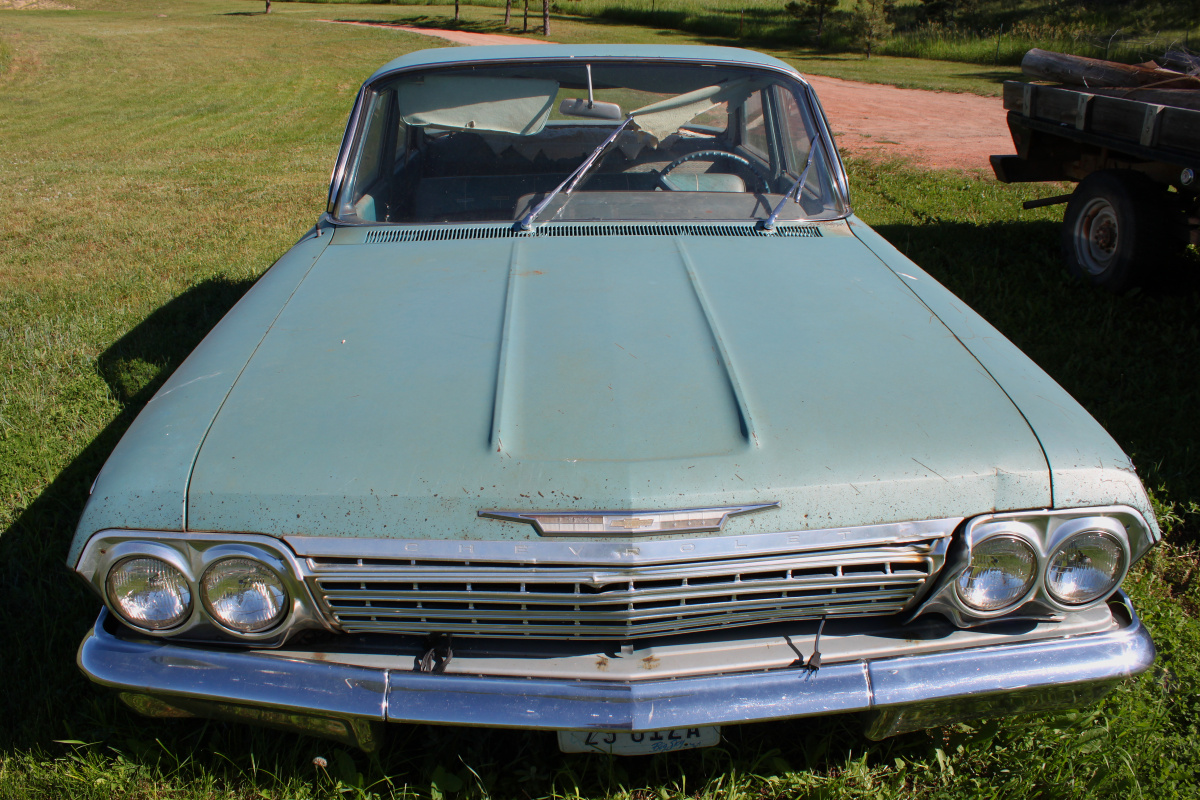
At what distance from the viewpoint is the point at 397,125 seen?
3.09 m

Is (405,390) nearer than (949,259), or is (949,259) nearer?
(405,390)

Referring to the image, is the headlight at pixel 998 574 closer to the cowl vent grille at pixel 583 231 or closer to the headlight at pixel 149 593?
the cowl vent grille at pixel 583 231

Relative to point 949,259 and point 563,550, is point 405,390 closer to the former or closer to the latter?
point 563,550

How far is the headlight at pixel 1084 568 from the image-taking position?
165cm

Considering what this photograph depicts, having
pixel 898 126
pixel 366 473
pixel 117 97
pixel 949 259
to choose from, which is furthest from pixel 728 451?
pixel 117 97

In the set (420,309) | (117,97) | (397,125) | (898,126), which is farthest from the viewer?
(117,97)

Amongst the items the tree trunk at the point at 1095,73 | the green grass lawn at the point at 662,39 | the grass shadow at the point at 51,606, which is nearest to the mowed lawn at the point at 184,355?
the grass shadow at the point at 51,606

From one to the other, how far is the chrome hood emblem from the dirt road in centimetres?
914

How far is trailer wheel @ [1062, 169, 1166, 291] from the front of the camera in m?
4.81

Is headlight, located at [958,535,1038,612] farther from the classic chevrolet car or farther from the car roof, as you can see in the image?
the car roof

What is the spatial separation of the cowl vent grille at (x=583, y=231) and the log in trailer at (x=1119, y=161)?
3.08m

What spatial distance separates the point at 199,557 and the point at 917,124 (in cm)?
1363

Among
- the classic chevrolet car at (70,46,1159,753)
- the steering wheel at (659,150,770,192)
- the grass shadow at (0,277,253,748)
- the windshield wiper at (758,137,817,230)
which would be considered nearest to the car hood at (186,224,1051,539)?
the classic chevrolet car at (70,46,1159,753)

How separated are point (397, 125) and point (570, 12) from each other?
124 ft
